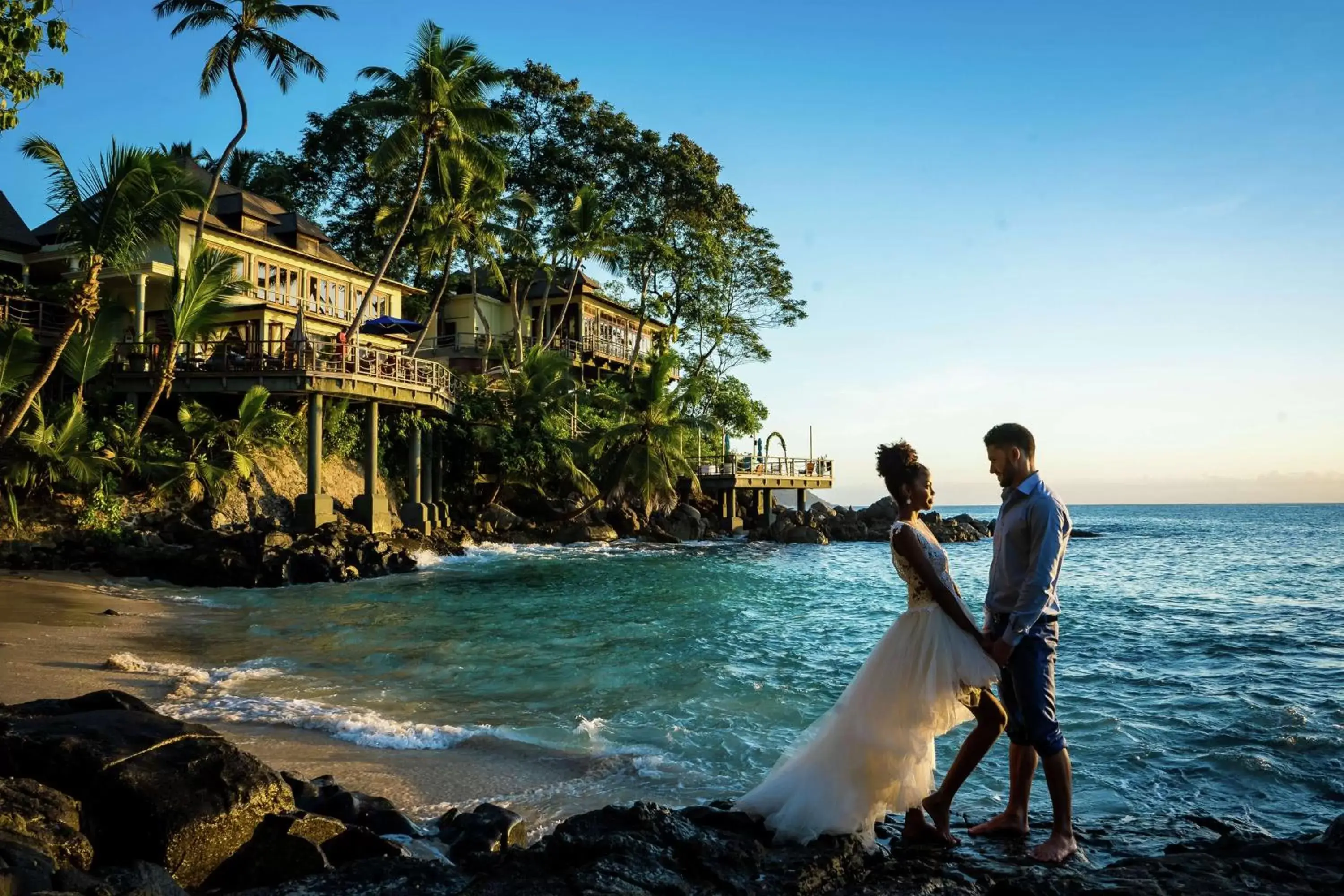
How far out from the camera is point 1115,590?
70.9 ft

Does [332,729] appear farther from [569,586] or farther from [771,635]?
[569,586]

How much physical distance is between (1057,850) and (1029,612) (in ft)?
3.85

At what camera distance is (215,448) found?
23281mm

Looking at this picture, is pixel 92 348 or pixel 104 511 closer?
pixel 104 511

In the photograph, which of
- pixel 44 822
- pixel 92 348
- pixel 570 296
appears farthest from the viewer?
pixel 570 296

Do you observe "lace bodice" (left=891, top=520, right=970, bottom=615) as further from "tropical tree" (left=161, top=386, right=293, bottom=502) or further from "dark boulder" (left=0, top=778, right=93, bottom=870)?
"tropical tree" (left=161, top=386, right=293, bottom=502)

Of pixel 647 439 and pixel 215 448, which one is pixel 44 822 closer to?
pixel 215 448

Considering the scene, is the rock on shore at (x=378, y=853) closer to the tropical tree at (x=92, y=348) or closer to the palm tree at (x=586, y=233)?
the tropical tree at (x=92, y=348)

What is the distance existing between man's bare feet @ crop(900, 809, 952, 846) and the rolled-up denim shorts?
0.61 m

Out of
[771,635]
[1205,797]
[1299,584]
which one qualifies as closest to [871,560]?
[1299,584]

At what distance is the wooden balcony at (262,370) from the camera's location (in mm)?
22703

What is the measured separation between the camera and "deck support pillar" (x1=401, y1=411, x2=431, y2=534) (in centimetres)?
2823

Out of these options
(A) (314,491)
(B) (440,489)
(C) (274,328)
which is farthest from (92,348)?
(B) (440,489)

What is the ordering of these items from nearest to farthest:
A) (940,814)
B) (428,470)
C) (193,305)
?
(940,814) < (193,305) < (428,470)
